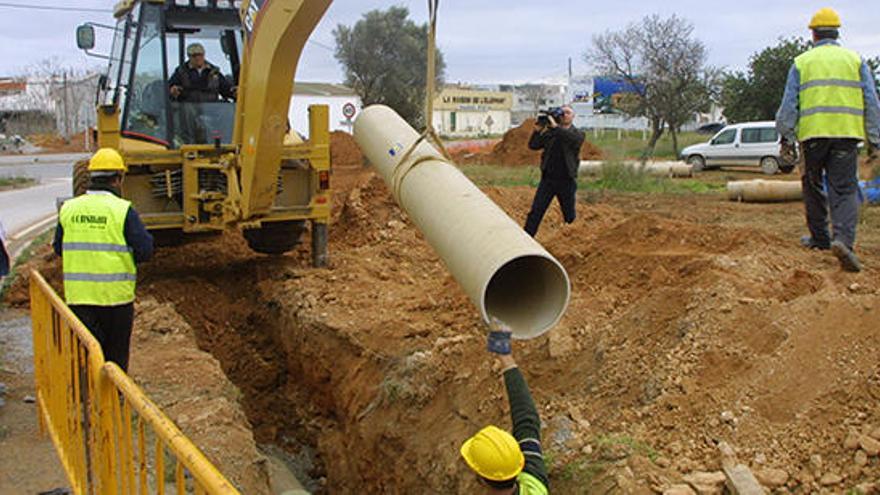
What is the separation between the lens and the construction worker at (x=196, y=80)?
Answer: 9.12 m

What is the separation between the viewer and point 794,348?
482 centimetres

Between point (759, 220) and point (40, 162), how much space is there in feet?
114

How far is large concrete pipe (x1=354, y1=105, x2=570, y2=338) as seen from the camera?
4.34m

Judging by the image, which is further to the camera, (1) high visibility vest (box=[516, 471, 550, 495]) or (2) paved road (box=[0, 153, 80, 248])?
(2) paved road (box=[0, 153, 80, 248])

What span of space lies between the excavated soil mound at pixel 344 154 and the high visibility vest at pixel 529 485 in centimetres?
2052

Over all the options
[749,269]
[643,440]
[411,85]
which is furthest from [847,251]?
[411,85]

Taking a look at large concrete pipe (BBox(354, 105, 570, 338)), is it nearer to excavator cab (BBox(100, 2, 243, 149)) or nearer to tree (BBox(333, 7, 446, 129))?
excavator cab (BBox(100, 2, 243, 149))

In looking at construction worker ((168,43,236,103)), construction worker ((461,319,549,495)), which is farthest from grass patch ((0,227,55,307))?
construction worker ((461,319,549,495))

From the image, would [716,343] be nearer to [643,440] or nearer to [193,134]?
[643,440]

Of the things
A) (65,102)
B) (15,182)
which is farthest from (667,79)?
(65,102)

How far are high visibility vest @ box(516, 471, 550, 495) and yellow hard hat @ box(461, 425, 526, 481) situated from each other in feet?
0.32

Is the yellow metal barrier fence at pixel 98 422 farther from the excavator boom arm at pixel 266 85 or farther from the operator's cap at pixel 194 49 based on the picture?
the operator's cap at pixel 194 49

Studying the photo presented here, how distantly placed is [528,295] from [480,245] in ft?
2.06

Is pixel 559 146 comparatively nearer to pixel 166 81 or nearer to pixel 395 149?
pixel 395 149
